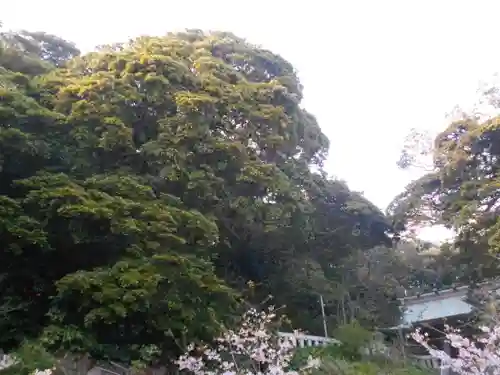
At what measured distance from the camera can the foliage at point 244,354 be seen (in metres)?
6.52

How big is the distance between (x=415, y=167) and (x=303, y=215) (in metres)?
4.02

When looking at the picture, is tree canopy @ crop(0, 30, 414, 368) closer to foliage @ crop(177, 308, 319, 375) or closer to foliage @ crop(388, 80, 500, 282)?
foliage @ crop(177, 308, 319, 375)

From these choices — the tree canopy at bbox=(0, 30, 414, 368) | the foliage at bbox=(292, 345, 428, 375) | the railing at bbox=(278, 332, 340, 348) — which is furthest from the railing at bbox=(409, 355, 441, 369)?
the railing at bbox=(278, 332, 340, 348)

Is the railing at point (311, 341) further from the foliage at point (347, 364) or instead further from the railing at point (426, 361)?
the railing at point (426, 361)

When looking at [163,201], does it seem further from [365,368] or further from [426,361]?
[426,361]

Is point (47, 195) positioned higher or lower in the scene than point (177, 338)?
higher

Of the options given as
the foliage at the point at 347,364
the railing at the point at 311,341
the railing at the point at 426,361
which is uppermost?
the railing at the point at 311,341

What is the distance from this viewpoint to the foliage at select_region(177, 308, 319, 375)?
6.52 m

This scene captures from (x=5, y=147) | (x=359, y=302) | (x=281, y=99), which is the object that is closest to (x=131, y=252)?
(x=5, y=147)

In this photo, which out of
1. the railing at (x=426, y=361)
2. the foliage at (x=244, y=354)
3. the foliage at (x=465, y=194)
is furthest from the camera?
the railing at (x=426, y=361)

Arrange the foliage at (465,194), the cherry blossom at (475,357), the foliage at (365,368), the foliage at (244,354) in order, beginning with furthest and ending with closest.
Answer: the foliage at (465,194), the foliage at (365,368), the foliage at (244,354), the cherry blossom at (475,357)

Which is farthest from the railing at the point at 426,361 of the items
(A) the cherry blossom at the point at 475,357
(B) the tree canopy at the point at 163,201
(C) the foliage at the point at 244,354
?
(A) the cherry blossom at the point at 475,357

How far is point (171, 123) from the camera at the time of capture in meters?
8.20

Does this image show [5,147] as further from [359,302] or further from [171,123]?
[359,302]
